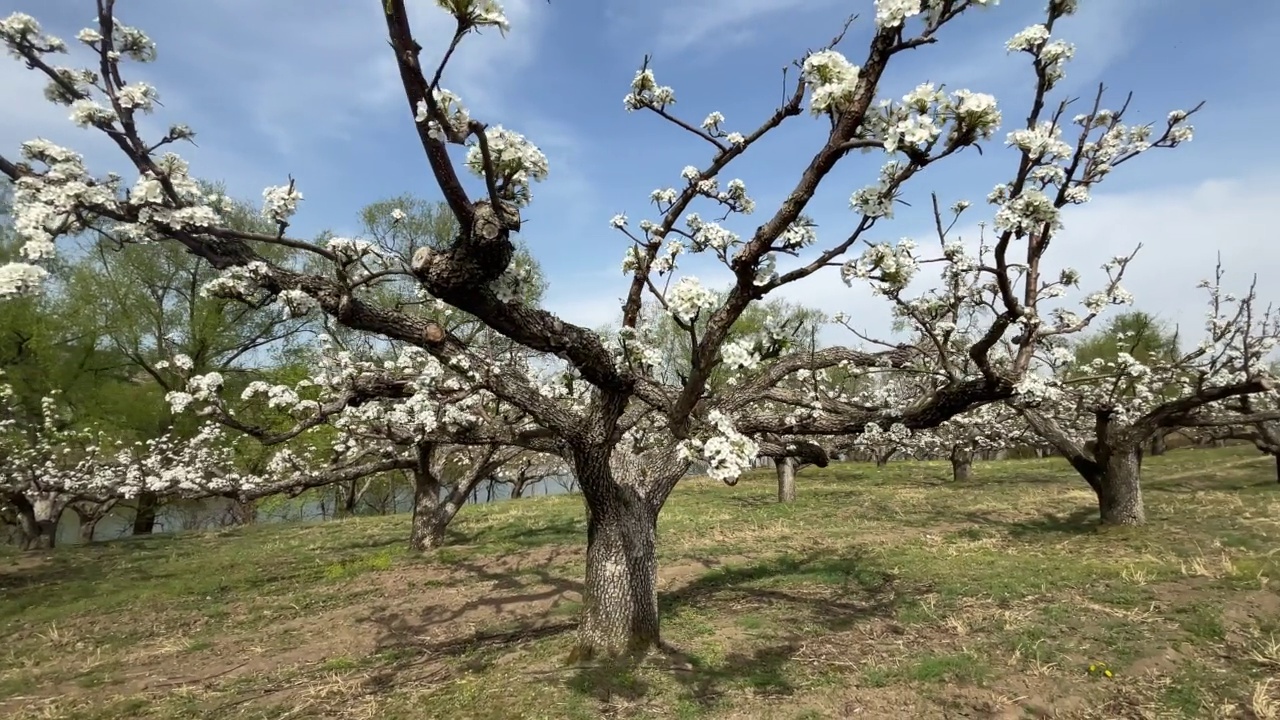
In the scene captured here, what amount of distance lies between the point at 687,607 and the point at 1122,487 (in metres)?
9.30

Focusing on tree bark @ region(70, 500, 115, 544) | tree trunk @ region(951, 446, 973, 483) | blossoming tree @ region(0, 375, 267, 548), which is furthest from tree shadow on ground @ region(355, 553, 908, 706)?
tree trunk @ region(951, 446, 973, 483)

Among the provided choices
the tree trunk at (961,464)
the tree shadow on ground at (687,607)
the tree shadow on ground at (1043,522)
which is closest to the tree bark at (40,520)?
the tree shadow on ground at (687,607)

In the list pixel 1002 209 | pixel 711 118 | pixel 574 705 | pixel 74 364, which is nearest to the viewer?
Result: pixel 1002 209

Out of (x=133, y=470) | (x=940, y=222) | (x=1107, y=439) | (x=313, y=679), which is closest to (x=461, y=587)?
(x=313, y=679)

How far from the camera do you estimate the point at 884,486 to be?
23.7 m

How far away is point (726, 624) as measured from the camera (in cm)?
802

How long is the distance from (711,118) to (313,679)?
7.42m

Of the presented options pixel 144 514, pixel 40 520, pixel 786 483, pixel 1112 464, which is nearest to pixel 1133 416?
pixel 1112 464

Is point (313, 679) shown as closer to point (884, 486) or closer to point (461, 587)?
point (461, 587)

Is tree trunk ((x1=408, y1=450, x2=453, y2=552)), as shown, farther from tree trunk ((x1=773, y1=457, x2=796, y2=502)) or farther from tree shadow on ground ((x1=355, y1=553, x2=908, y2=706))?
tree trunk ((x1=773, y1=457, x2=796, y2=502))

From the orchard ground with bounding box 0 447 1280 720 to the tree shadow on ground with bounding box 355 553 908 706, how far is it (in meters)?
0.04

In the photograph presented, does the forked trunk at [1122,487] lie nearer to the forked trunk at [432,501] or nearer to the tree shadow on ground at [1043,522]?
the tree shadow on ground at [1043,522]

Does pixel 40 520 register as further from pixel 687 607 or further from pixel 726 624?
pixel 726 624

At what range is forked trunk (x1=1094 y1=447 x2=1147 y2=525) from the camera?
480 inches
